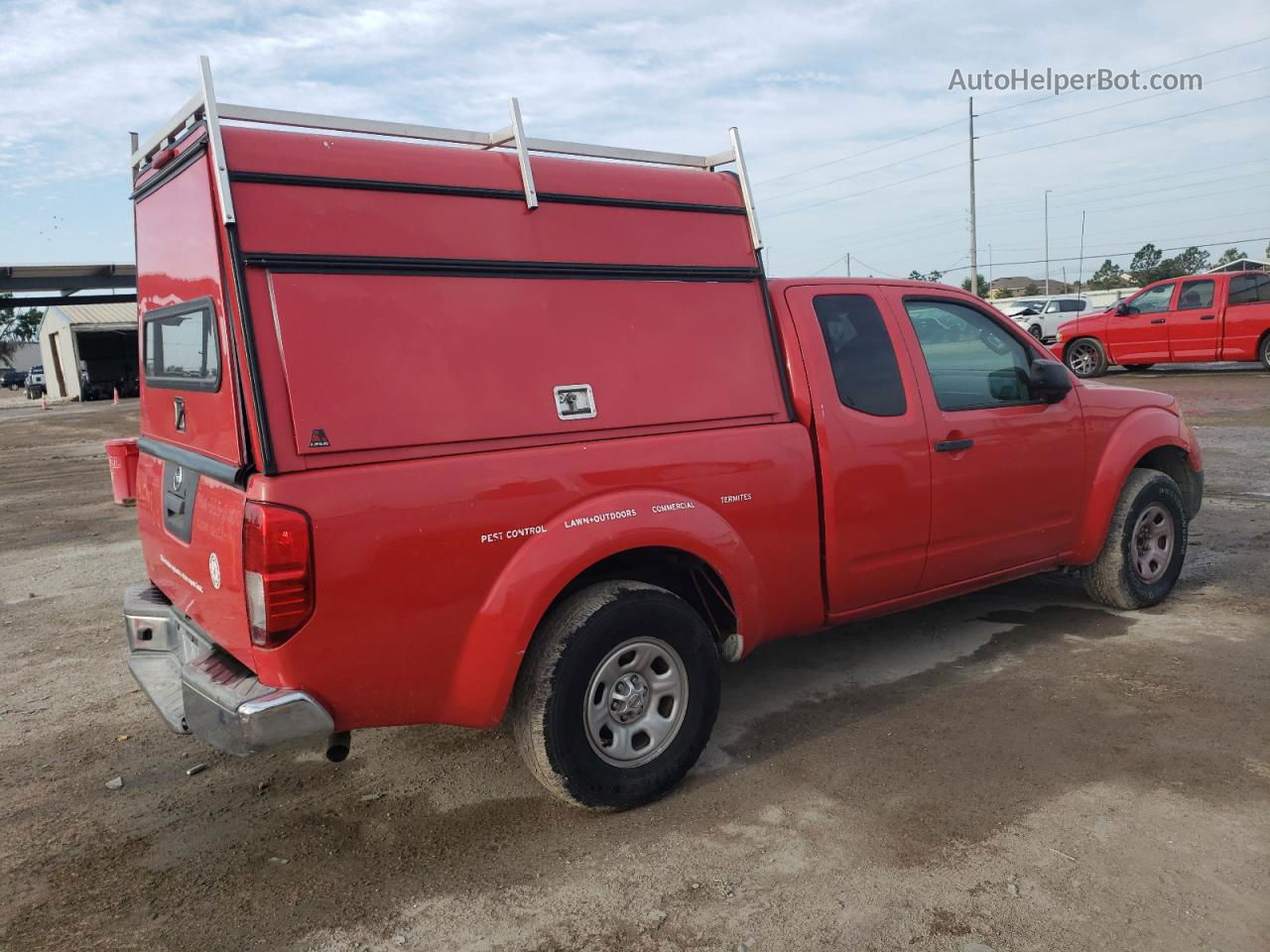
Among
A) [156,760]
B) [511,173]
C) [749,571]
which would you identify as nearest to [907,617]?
[749,571]

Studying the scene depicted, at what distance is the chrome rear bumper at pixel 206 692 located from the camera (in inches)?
119

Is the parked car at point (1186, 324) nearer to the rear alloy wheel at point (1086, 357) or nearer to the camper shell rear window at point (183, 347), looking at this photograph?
the rear alloy wheel at point (1086, 357)

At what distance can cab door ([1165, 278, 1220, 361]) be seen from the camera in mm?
17656

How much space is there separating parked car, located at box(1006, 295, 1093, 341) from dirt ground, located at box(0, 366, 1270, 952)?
26.3 m

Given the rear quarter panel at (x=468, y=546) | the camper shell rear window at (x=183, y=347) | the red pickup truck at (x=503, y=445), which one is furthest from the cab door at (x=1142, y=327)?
the camper shell rear window at (x=183, y=347)

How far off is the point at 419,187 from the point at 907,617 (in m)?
3.77

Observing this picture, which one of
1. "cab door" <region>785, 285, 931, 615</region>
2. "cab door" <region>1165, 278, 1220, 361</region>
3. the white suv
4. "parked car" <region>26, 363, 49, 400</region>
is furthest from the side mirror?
"parked car" <region>26, 363, 49, 400</region>

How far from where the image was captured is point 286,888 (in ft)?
10.6

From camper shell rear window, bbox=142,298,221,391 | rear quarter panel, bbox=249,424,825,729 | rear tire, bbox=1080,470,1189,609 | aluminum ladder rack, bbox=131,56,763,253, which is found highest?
aluminum ladder rack, bbox=131,56,763,253

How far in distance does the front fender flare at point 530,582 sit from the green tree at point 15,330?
109m

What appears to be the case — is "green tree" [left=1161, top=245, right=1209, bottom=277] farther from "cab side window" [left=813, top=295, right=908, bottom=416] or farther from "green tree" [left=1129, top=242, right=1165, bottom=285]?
"cab side window" [left=813, top=295, right=908, bottom=416]

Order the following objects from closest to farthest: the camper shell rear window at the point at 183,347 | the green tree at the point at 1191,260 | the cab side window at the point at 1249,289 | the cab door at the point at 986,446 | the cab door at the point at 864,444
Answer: the camper shell rear window at the point at 183,347 < the cab door at the point at 864,444 < the cab door at the point at 986,446 < the cab side window at the point at 1249,289 < the green tree at the point at 1191,260

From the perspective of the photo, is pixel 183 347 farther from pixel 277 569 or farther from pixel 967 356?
pixel 967 356

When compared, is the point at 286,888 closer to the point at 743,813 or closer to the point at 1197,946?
the point at 743,813
